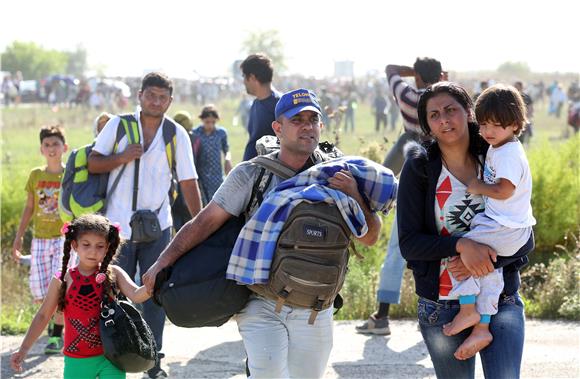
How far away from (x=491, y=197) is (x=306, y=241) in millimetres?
799

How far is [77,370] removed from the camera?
5164 mm

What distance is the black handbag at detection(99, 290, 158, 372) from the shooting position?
199 inches

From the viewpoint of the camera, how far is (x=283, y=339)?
4.57 m

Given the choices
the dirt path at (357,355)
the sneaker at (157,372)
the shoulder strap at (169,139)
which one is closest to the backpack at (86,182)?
the shoulder strap at (169,139)

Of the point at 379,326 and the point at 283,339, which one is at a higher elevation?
the point at 283,339

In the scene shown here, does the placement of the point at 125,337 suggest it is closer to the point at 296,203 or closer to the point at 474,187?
the point at 296,203

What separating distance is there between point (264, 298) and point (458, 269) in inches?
36.6

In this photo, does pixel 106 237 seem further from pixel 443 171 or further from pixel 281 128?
pixel 443 171

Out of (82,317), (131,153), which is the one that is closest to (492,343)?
(82,317)

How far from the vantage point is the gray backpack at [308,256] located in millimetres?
4297

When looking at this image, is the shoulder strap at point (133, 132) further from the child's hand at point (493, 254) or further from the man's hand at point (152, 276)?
the child's hand at point (493, 254)

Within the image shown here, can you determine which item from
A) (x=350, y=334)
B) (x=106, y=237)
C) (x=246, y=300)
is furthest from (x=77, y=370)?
(x=350, y=334)

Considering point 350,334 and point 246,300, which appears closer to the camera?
point 246,300

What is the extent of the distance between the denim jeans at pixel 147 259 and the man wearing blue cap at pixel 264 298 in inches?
82.6
